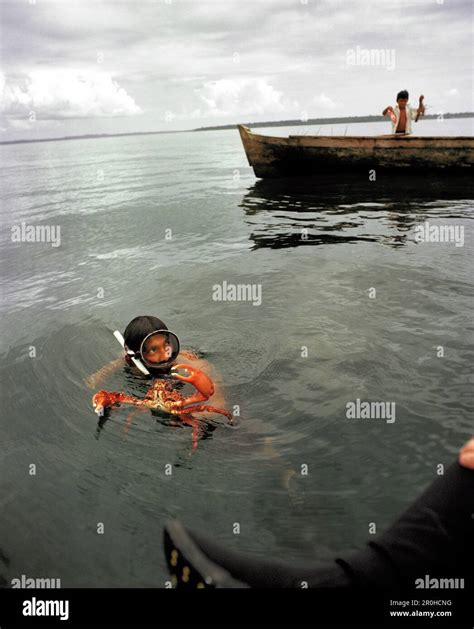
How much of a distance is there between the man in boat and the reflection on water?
2.25 m

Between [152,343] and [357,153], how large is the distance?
1905cm

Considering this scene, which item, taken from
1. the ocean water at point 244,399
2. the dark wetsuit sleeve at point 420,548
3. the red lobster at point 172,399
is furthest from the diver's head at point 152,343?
the dark wetsuit sleeve at point 420,548

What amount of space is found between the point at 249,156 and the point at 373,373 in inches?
789

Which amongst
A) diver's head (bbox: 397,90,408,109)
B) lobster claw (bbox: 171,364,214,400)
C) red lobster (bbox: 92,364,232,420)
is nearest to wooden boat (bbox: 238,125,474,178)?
diver's head (bbox: 397,90,408,109)

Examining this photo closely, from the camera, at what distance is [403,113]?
20.2 meters

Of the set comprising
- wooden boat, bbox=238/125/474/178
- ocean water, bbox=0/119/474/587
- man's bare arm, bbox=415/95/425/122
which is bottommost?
ocean water, bbox=0/119/474/587

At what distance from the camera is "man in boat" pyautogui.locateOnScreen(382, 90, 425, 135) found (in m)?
Answer: 19.6

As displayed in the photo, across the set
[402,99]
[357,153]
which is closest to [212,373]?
[357,153]

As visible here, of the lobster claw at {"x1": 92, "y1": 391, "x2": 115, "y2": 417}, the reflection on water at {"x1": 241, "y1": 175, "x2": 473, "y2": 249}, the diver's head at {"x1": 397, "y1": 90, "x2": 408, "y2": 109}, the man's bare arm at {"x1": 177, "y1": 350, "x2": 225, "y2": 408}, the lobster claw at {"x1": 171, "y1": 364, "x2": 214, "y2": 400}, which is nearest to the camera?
the lobster claw at {"x1": 171, "y1": 364, "x2": 214, "y2": 400}

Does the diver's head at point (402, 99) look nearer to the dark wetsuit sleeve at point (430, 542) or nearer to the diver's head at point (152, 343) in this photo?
the diver's head at point (152, 343)

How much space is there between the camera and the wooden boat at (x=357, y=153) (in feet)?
64.3

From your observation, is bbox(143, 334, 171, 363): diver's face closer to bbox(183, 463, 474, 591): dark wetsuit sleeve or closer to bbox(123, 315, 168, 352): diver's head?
bbox(123, 315, 168, 352): diver's head

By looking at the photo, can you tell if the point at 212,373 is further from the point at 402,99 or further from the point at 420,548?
the point at 402,99

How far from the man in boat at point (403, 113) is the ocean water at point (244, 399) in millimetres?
9024
